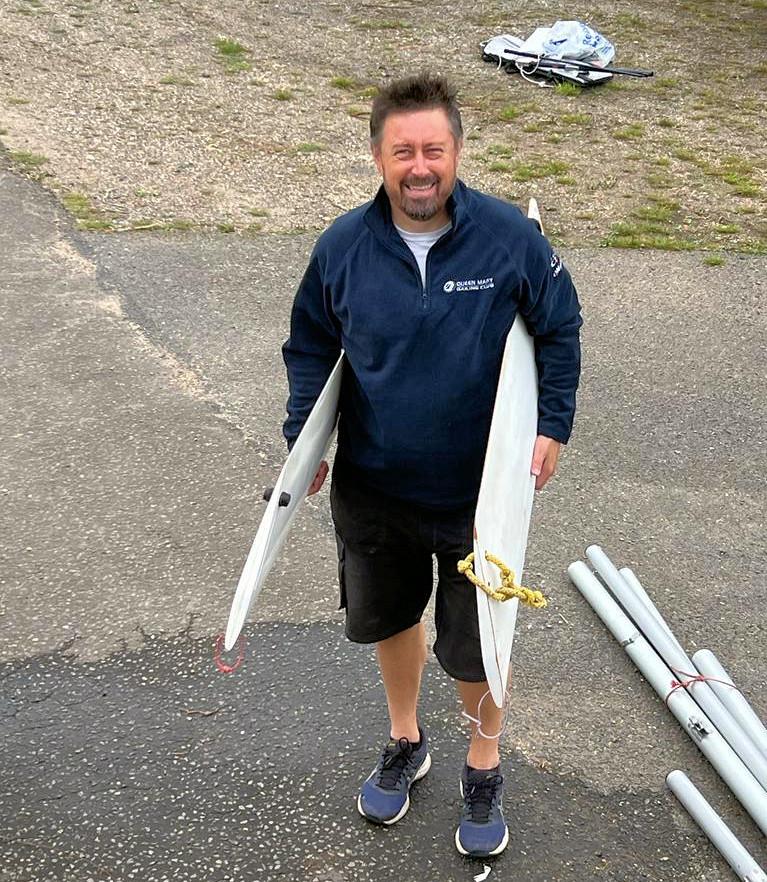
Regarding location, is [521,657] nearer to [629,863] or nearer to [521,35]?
[629,863]

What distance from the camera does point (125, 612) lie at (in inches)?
160

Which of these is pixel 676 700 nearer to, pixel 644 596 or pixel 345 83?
pixel 644 596

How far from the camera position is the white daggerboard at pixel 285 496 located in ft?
8.89

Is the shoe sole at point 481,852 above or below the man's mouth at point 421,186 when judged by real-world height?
below

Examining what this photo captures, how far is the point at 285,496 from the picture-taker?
2758mm

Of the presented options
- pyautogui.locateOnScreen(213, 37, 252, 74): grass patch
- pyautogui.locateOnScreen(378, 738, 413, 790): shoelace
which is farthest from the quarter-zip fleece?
pyautogui.locateOnScreen(213, 37, 252, 74): grass patch

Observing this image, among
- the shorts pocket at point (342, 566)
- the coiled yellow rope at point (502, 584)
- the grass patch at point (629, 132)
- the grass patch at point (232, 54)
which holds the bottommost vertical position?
the grass patch at point (232, 54)

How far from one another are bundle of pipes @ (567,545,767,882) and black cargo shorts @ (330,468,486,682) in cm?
94

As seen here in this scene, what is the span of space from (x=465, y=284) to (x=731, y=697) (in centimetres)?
185

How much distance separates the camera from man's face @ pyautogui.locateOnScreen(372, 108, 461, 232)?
253cm

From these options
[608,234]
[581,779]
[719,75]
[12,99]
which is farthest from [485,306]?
[719,75]

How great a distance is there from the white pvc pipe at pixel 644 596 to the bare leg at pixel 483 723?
1.00 meters

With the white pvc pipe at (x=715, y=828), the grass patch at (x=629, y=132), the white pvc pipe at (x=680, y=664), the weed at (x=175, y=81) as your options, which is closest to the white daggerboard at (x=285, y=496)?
the white pvc pipe at (x=715, y=828)

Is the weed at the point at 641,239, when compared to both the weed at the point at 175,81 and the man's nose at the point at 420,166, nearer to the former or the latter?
the weed at the point at 175,81
